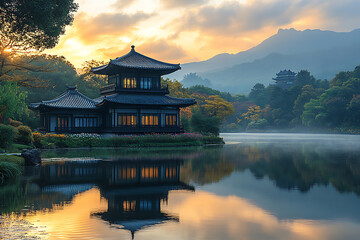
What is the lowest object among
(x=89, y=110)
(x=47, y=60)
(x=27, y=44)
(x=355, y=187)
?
(x=355, y=187)

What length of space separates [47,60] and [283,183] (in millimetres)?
68987

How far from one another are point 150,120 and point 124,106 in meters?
4.05

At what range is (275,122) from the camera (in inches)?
4673

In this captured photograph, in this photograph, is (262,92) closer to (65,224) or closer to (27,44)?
(27,44)

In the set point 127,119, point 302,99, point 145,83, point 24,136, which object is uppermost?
point 302,99

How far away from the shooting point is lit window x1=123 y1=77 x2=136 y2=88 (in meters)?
52.7

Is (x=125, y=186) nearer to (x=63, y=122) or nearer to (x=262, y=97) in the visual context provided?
(x=63, y=122)

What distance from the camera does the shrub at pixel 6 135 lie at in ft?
90.4

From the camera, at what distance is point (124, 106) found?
166 ft

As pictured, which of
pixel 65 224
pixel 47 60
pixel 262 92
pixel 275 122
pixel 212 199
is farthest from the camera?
pixel 262 92

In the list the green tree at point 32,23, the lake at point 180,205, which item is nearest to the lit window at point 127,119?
the green tree at point 32,23

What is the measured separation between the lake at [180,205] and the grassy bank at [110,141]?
21.6 metres

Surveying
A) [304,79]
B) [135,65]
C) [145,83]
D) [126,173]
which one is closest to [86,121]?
[145,83]

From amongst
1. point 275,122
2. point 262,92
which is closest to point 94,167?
point 275,122
